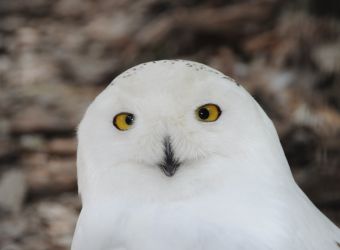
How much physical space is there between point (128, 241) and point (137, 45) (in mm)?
2339

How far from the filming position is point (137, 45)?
454 centimetres

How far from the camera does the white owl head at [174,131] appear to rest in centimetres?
247

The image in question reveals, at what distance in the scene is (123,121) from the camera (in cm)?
254

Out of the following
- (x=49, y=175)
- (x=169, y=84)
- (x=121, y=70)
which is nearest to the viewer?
(x=169, y=84)

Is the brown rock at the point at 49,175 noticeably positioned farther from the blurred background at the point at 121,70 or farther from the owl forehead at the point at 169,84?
the owl forehead at the point at 169,84

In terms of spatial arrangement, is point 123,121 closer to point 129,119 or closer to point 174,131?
point 129,119

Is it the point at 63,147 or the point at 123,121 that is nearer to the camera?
the point at 123,121

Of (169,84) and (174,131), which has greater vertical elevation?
(169,84)

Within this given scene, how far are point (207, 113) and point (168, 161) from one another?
0.67 feet

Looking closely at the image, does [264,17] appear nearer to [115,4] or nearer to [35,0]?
[115,4]

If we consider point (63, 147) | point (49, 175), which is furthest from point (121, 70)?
point (49, 175)

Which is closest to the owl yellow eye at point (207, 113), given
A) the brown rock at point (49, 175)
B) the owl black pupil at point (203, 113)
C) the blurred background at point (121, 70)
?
the owl black pupil at point (203, 113)

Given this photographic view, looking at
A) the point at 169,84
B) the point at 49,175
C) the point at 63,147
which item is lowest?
the point at 49,175

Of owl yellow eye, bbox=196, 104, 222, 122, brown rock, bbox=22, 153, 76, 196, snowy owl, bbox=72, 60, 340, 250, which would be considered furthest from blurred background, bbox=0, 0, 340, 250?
owl yellow eye, bbox=196, 104, 222, 122
